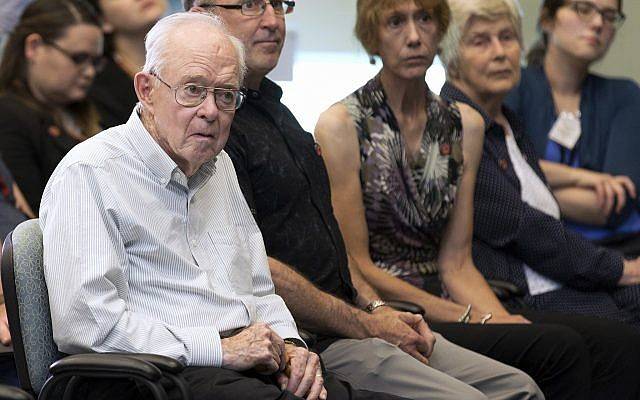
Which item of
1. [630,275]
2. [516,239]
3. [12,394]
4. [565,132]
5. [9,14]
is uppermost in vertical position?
[9,14]

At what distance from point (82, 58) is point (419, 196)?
3.97 feet

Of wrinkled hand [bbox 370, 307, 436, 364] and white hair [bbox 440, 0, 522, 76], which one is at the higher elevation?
white hair [bbox 440, 0, 522, 76]

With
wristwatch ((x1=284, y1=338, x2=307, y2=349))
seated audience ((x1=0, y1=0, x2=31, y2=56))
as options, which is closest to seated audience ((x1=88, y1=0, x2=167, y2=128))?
seated audience ((x1=0, y1=0, x2=31, y2=56))

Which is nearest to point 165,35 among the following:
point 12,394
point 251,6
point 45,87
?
point 251,6

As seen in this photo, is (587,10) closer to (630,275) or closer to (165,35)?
(630,275)

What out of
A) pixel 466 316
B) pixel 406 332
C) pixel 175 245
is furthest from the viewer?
pixel 466 316

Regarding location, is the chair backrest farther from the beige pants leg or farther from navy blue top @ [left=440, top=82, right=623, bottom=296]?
navy blue top @ [left=440, top=82, right=623, bottom=296]

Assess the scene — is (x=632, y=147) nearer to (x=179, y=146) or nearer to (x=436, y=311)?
(x=436, y=311)

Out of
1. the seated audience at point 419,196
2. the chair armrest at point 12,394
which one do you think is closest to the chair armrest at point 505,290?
the seated audience at point 419,196

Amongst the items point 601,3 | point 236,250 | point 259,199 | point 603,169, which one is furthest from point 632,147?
point 236,250

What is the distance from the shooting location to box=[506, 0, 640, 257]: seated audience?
12.9 ft

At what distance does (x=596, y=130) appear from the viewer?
13.4 feet

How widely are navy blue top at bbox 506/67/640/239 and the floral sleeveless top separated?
0.77 metres

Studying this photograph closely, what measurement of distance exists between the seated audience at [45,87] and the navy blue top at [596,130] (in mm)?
1525
